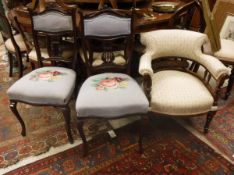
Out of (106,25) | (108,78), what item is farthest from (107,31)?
(108,78)

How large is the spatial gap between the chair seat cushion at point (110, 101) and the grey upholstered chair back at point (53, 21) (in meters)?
0.63

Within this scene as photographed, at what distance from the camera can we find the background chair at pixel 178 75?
1.72 meters

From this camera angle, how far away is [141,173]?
1.70 m

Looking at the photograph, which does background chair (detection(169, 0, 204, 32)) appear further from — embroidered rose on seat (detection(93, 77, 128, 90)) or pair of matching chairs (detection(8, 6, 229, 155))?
embroidered rose on seat (detection(93, 77, 128, 90))

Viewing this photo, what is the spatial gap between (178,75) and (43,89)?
119cm

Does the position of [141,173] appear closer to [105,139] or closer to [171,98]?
[105,139]

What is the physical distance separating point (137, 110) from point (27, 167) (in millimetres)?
987

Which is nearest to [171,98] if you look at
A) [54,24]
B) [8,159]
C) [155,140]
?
[155,140]

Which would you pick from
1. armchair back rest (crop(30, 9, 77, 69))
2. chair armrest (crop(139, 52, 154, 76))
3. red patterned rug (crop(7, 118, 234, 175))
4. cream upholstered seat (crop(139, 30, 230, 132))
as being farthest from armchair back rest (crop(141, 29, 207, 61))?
red patterned rug (crop(7, 118, 234, 175))

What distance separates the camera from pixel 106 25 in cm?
184

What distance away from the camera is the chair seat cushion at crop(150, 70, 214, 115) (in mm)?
1712

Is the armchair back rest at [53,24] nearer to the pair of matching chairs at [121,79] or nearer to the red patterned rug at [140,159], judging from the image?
the pair of matching chairs at [121,79]

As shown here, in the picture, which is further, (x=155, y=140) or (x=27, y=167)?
(x=155, y=140)

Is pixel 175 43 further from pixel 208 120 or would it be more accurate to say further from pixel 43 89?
pixel 43 89
